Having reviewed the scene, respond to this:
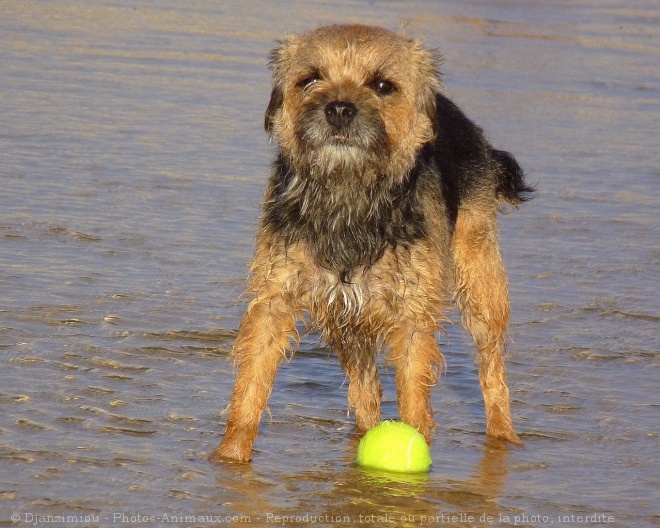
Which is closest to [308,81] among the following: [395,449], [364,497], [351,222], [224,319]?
[351,222]

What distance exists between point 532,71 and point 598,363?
9834mm

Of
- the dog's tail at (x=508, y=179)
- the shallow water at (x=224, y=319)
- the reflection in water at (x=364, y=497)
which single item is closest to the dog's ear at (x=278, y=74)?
the shallow water at (x=224, y=319)

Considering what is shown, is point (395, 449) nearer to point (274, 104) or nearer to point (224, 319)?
point (274, 104)

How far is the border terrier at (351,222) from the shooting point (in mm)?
5215

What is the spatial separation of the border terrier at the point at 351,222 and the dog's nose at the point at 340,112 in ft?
0.05

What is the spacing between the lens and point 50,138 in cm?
1059

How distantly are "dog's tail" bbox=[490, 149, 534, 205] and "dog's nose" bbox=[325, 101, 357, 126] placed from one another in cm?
193

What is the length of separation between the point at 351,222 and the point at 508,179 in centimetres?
178

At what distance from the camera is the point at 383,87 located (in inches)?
208

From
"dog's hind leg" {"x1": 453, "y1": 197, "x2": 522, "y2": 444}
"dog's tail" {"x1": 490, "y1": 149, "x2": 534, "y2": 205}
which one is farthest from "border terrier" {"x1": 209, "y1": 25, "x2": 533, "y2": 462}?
"dog's tail" {"x1": 490, "y1": 149, "x2": 534, "y2": 205}

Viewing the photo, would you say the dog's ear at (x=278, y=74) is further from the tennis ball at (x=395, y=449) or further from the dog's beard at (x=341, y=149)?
the tennis ball at (x=395, y=449)

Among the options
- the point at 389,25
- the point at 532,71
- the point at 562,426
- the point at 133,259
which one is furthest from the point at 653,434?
the point at 389,25

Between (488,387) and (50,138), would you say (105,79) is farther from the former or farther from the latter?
(488,387)

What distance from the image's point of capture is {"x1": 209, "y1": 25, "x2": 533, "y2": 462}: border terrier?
17.1 feet
